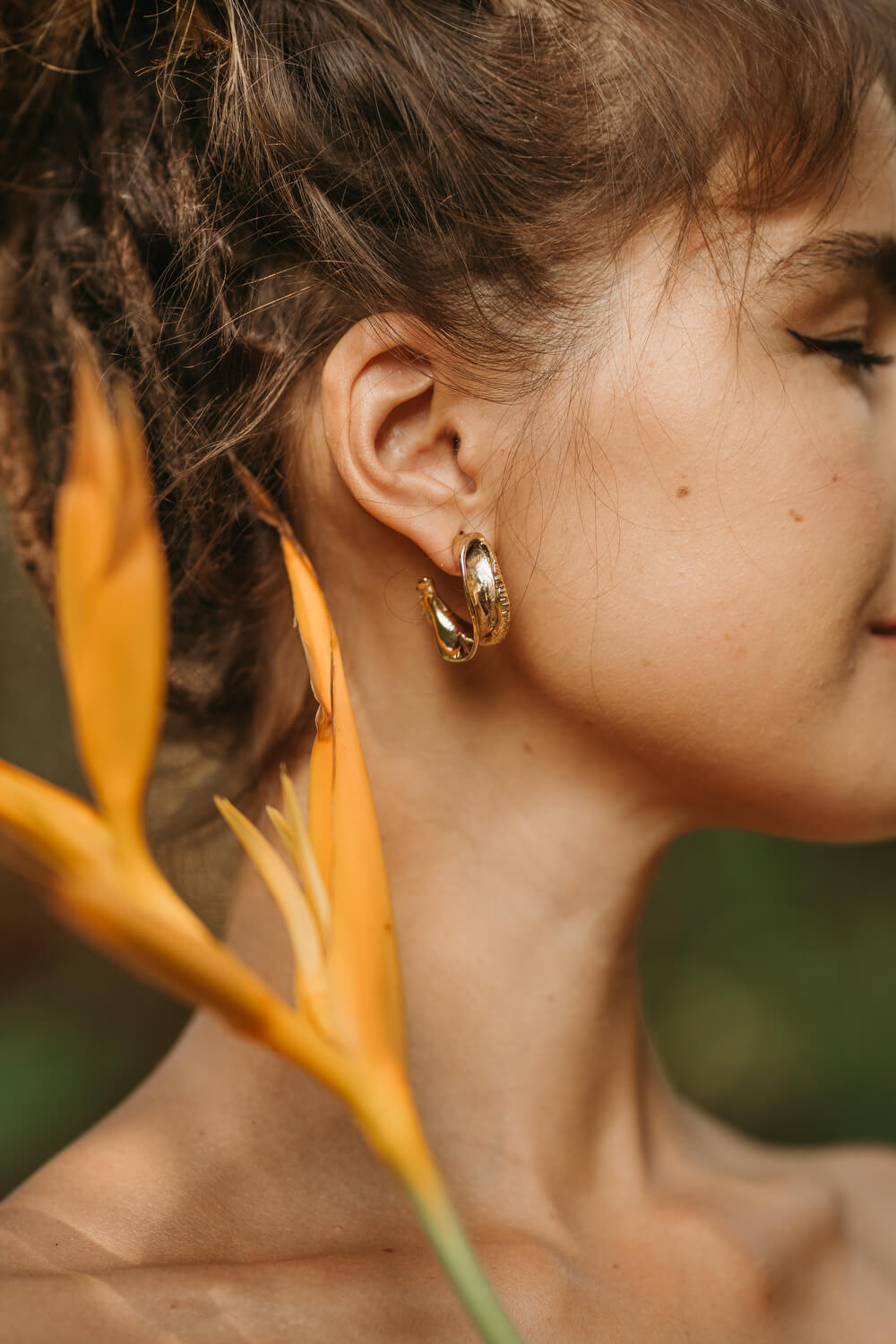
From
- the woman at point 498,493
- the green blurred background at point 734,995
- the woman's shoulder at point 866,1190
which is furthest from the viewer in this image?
the green blurred background at point 734,995

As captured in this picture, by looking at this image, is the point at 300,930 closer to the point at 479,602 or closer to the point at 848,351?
the point at 479,602

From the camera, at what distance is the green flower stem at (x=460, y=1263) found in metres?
0.42

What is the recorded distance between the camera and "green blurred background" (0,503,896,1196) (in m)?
1.62

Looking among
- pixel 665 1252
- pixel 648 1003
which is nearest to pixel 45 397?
pixel 665 1252

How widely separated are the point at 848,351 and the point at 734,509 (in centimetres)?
14

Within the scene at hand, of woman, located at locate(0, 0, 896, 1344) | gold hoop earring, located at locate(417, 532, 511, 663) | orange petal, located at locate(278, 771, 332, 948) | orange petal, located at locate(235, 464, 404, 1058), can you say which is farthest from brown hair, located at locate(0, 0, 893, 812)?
Answer: orange petal, located at locate(278, 771, 332, 948)

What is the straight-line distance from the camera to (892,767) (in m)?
0.84

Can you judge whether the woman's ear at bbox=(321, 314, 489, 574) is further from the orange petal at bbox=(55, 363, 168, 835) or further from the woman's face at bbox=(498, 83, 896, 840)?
the orange petal at bbox=(55, 363, 168, 835)

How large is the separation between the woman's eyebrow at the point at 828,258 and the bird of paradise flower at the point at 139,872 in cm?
49

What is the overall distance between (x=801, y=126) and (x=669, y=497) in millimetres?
244

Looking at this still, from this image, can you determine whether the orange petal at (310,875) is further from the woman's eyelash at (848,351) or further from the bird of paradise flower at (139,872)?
the woman's eyelash at (848,351)

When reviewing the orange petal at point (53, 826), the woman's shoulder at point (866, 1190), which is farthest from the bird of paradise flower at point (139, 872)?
the woman's shoulder at point (866, 1190)

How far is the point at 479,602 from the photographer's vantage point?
2.50ft

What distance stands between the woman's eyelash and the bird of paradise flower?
50cm
